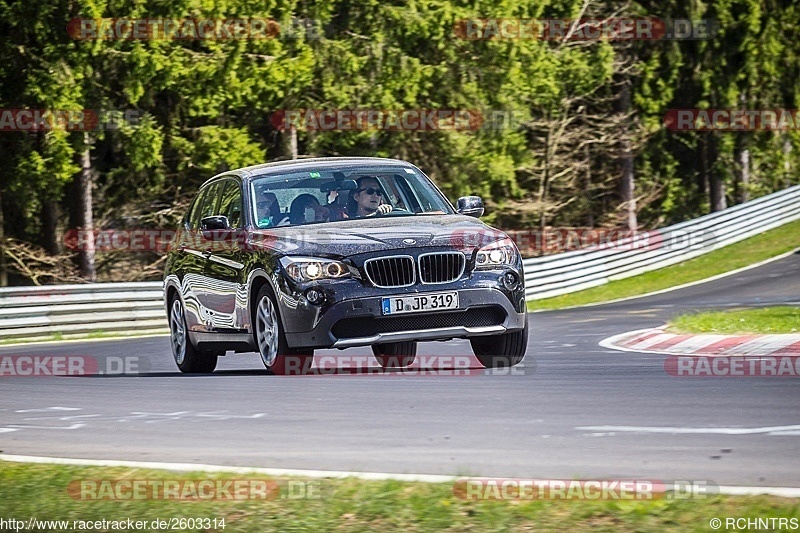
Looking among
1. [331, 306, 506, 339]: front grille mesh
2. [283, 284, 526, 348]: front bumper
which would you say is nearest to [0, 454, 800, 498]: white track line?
[283, 284, 526, 348]: front bumper

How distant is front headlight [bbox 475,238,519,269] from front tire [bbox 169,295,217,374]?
3.37 meters

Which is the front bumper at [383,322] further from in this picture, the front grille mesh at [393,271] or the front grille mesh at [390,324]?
the front grille mesh at [393,271]

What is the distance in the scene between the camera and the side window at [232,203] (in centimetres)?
1177

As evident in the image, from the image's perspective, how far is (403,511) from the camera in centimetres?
603

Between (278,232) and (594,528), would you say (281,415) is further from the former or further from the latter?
(594,528)

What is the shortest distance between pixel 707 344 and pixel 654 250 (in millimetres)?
19454

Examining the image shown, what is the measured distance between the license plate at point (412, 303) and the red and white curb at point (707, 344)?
363 centimetres

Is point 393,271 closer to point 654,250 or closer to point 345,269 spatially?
point 345,269

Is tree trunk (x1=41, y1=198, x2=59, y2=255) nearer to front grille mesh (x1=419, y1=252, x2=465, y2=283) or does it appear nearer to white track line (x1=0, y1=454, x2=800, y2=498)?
front grille mesh (x1=419, y1=252, x2=465, y2=283)

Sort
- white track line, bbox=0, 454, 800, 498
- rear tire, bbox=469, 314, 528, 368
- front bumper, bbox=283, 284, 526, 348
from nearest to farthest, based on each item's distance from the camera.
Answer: white track line, bbox=0, 454, 800, 498 < front bumper, bbox=283, 284, 526, 348 < rear tire, bbox=469, 314, 528, 368

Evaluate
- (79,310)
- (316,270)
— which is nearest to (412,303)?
(316,270)

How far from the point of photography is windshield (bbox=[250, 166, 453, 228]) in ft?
37.2

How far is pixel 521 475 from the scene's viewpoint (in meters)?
6.65

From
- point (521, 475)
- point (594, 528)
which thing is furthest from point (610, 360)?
point (594, 528)
